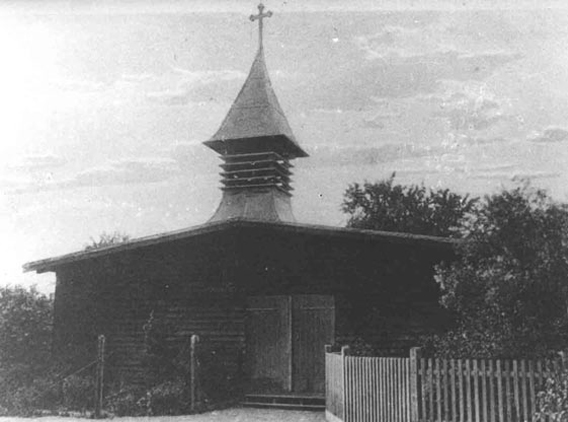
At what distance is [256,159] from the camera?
24000 millimetres

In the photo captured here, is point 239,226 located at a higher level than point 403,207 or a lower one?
lower

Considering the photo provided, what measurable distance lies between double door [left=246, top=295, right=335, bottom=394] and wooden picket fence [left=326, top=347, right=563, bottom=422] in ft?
16.3

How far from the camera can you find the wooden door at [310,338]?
14570mm

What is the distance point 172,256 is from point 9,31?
6558 mm

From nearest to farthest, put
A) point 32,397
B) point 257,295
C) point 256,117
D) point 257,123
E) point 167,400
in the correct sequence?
1. point 167,400
2. point 32,397
3. point 257,295
4. point 257,123
5. point 256,117

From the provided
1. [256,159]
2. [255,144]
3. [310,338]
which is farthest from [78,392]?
[255,144]

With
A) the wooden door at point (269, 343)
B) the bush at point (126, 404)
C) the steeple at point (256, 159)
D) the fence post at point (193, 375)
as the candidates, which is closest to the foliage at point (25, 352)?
the bush at point (126, 404)

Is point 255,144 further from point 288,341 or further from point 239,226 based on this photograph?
point 288,341

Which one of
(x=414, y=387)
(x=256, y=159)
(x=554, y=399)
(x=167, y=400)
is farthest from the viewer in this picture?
(x=256, y=159)

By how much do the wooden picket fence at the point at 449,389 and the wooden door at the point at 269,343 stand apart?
533 cm

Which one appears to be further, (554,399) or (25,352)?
(25,352)

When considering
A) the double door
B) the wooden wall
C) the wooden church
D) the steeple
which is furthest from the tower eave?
the double door

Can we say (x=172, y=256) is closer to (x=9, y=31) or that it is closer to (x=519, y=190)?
(x=9, y=31)

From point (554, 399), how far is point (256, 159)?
688 inches
